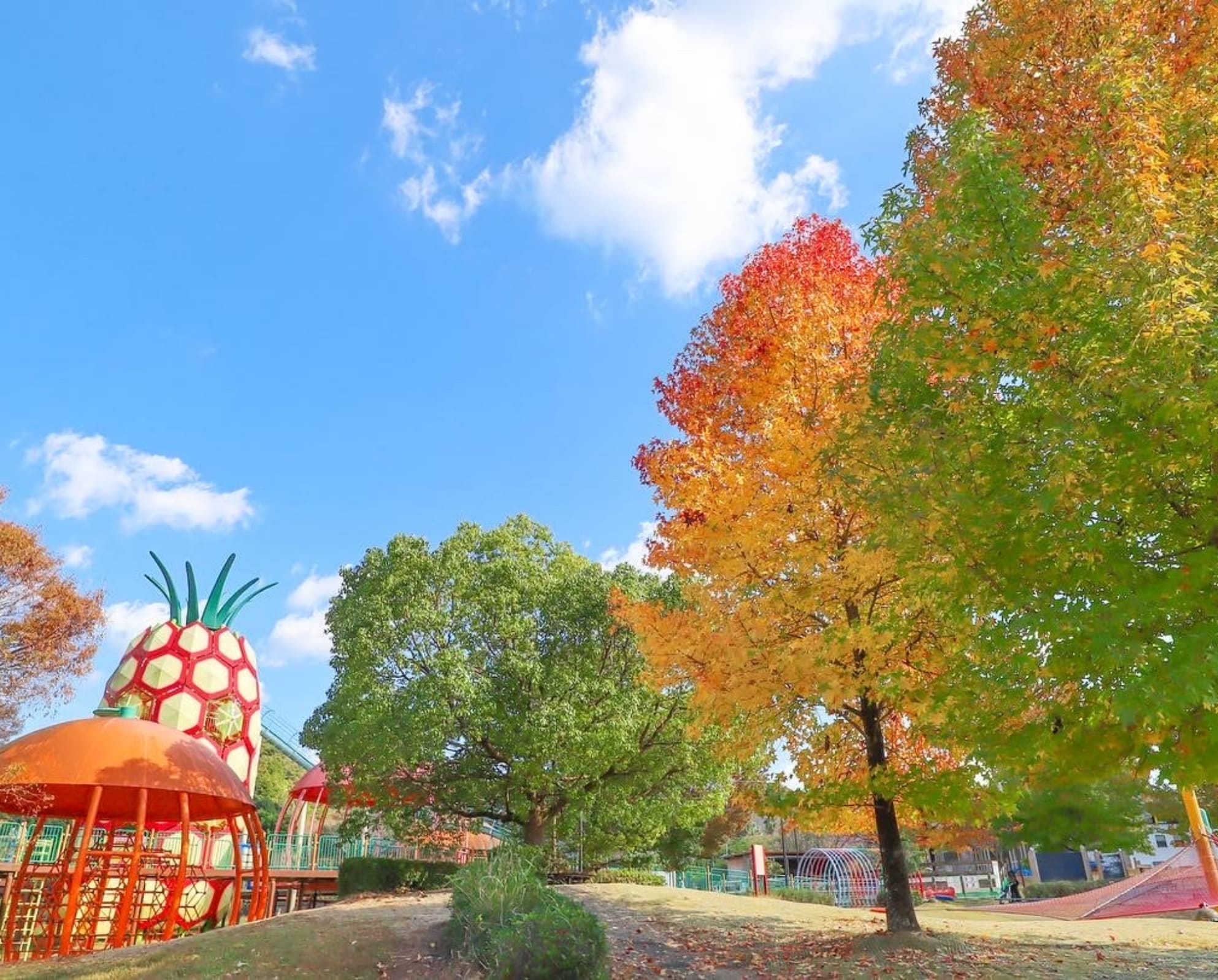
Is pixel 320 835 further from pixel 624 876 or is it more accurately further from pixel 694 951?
pixel 694 951

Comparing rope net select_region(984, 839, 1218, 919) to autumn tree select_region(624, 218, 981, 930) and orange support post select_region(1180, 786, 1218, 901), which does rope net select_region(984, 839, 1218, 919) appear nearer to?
orange support post select_region(1180, 786, 1218, 901)

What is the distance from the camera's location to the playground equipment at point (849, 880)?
26.9m

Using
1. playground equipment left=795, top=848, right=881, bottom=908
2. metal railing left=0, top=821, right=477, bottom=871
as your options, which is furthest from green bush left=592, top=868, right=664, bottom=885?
playground equipment left=795, top=848, right=881, bottom=908

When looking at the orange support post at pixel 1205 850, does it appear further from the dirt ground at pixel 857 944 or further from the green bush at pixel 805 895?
the green bush at pixel 805 895

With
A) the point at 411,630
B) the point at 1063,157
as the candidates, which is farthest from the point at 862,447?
the point at 411,630

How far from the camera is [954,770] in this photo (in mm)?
10234

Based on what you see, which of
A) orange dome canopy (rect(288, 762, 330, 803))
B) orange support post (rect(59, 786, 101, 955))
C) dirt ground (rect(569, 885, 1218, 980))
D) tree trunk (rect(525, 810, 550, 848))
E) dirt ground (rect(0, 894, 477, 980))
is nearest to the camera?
dirt ground (rect(0, 894, 477, 980))

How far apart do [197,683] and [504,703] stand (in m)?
14.1

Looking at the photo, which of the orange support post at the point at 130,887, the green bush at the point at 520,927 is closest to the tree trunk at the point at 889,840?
the green bush at the point at 520,927

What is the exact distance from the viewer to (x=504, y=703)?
1839cm

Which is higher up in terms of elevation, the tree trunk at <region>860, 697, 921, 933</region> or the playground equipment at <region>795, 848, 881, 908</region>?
the tree trunk at <region>860, 697, 921, 933</region>

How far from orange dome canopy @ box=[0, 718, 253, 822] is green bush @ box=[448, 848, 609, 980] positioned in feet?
28.8

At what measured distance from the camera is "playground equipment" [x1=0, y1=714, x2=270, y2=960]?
46.5ft

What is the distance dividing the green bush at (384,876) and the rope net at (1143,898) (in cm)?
1324
